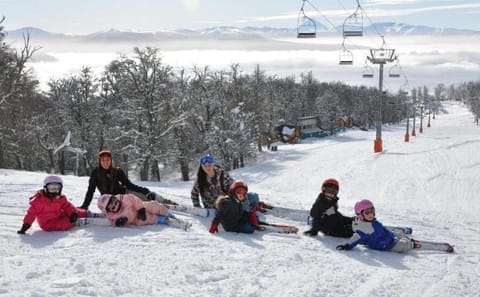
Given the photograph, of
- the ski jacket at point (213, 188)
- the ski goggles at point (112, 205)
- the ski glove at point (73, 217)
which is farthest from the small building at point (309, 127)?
the ski glove at point (73, 217)

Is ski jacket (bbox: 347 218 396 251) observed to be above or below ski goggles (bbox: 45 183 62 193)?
below

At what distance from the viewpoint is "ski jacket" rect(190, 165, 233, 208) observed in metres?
9.91

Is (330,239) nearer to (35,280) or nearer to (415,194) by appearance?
(35,280)

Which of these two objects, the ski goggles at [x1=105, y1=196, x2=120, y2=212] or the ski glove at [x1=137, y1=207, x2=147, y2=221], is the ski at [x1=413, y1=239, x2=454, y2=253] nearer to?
the ski glove at [x1=137, y1=207, x2=147, y2=221]

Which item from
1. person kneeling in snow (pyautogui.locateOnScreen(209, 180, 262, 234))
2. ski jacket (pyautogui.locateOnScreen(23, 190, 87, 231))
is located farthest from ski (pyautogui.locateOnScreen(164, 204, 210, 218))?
ski jacket (pyautogui.locateOnScreen(23, 190, 87, 231))

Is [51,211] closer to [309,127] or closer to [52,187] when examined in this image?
[52,187]

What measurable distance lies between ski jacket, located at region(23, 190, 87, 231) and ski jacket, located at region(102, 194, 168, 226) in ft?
2.34

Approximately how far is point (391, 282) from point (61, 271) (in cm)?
392

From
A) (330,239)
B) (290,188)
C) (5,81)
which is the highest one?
(5,81)

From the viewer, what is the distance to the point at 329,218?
843cm

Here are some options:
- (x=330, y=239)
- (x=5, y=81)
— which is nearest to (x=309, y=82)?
(x=5, y=81)

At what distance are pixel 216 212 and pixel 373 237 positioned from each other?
107 inches

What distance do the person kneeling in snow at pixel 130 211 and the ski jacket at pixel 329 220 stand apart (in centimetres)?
259

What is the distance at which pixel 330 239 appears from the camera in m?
8.23
